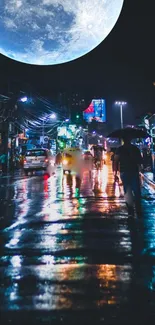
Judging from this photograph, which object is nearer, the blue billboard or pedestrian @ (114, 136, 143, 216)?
pedestrian @ (114, 136, 143, 216)

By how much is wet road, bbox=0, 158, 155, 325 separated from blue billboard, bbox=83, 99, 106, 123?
3199 inches

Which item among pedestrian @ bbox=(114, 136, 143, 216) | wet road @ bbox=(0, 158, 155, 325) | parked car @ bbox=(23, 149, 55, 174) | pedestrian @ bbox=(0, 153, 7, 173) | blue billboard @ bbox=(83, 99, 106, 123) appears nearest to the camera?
wet road @ bbox=(0, 158, 155, 325)

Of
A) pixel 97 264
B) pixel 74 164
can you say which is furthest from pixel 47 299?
pixel 74 164

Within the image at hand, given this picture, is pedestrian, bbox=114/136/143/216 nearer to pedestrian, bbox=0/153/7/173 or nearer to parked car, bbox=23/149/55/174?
parked car, bbox=23/149/55/174

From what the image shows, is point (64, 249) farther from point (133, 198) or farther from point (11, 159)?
point (11, 159)

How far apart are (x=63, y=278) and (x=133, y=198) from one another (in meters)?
4.12

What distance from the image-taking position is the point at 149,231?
5.75 metres

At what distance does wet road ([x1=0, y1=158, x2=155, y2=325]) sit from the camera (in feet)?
9.10

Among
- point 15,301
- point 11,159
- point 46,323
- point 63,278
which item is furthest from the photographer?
point 11,159

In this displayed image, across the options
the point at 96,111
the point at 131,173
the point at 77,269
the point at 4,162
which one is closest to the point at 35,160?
the point at 4,162

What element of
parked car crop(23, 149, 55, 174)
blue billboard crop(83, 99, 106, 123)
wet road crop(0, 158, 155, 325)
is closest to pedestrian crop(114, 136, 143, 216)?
wet road crop(0, 158, 155, 325)

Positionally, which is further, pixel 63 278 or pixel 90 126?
pixel 90 126

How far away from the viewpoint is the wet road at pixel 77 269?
277 centimetres

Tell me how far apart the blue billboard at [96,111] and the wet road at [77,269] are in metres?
81.3
